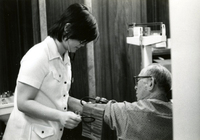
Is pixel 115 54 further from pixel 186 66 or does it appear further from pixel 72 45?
pixel 186 66

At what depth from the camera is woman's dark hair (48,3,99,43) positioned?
945 millimetres

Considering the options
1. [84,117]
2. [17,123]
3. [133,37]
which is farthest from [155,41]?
[17,123]

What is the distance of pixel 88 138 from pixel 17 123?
29cm

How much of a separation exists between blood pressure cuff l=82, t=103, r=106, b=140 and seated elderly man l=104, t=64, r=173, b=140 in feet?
0.08

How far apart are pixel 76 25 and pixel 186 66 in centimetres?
45

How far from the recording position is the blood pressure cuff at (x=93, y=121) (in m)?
0.96

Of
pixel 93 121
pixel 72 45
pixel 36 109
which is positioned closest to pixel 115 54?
pixel 72 45

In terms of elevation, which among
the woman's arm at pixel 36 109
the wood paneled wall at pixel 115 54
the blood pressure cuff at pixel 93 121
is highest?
the wood paneled wall at pixel 115 54

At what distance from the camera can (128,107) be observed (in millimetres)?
986

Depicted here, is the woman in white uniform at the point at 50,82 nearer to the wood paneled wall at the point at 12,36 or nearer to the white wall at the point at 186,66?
the wood paneled wall at the point at 12,36

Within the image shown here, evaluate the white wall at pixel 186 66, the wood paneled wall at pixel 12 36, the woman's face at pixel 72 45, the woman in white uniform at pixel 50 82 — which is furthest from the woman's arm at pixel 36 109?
the white wall at pixel 186 66

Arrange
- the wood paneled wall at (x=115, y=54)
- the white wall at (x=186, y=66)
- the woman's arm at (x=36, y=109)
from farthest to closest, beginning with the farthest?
the wood paneled wall at (x=115, y=54), the woman's arm at (x=36, y=109), the white wall at (x=186, y=66)

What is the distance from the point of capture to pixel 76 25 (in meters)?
0.95

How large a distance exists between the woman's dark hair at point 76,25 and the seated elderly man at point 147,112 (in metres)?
0.27
